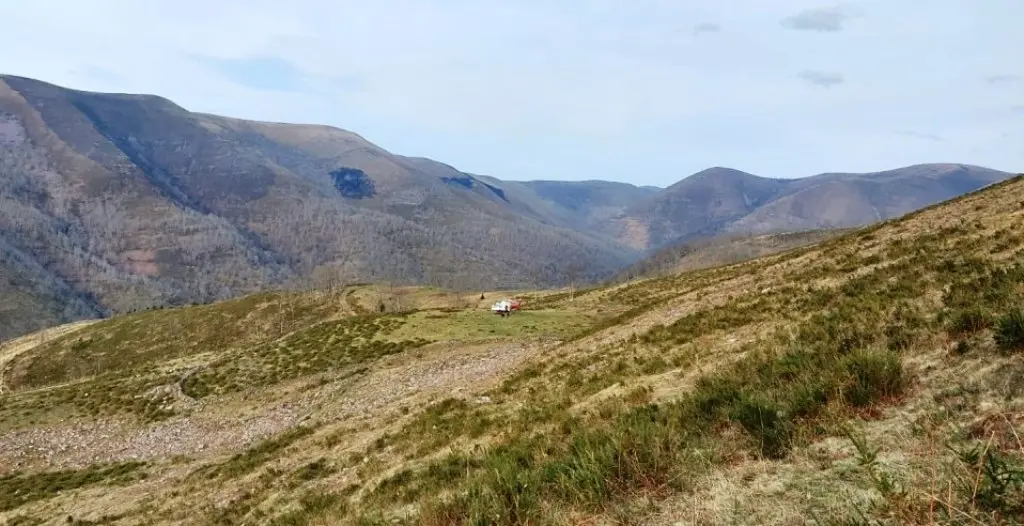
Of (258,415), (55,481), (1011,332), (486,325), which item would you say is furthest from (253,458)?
(1011,332)

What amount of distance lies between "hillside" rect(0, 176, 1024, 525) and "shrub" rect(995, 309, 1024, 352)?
0.03 m

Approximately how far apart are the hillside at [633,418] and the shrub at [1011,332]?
0.03 m

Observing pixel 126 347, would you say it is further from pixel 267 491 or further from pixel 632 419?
pixel 632 419

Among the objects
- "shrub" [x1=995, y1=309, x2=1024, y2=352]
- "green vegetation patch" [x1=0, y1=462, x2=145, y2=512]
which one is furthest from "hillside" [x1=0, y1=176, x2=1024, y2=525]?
"green vegetation patch" [x1=0, y1=462, x2=145, y2=512]

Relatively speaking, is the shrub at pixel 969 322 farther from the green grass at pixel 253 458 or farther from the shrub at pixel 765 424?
the green grass at pixel 253 458

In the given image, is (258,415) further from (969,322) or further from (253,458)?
(969,322)

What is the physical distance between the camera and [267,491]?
1806 cm

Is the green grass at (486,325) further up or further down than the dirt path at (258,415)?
further up

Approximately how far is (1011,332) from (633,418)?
629cm

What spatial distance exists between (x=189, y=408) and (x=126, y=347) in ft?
324

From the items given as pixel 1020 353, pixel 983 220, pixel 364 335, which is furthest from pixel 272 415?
pixel 983 220

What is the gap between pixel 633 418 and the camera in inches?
444

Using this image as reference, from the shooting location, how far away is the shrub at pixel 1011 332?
912 centimetres

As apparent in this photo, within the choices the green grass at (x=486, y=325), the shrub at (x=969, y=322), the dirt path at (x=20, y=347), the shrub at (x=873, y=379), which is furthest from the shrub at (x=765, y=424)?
the dirt path at (x=20, y=347)
